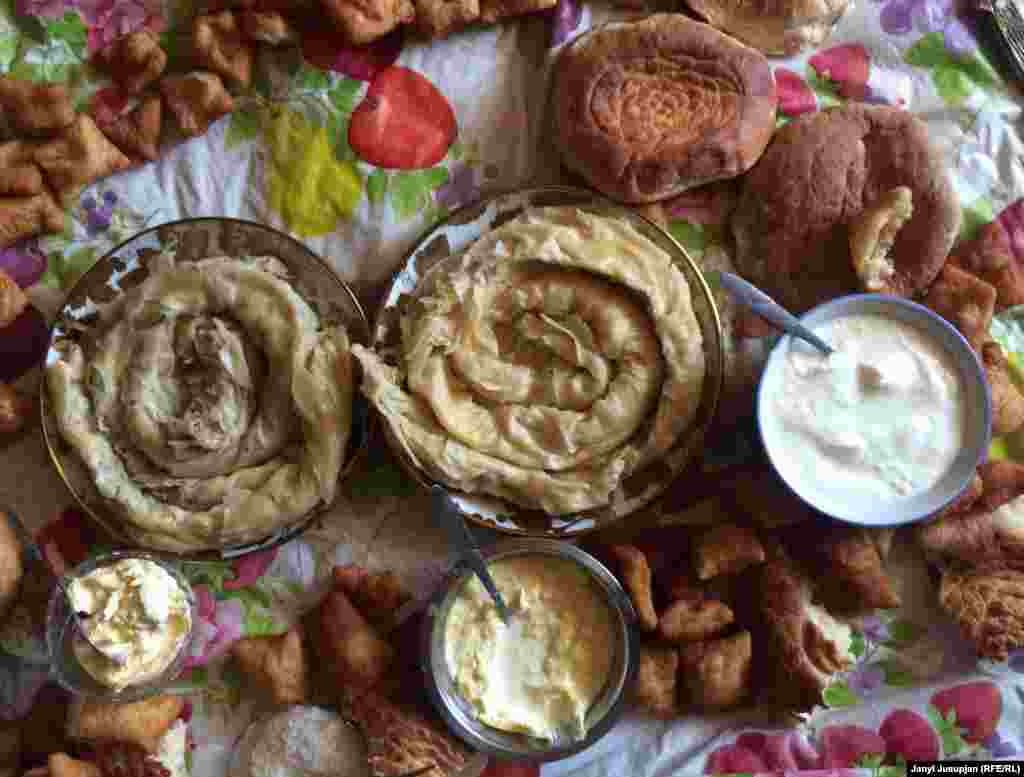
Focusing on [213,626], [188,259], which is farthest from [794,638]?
[188,259]

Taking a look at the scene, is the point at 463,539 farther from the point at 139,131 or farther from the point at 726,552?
the point at 139,131

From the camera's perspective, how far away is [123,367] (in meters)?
1.84

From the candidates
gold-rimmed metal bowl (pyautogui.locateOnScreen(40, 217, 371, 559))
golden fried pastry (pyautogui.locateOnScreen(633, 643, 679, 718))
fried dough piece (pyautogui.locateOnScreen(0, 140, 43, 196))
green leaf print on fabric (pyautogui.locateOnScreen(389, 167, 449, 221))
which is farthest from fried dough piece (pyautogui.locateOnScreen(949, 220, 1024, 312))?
fried dough piece (pyautogui.locateOnScreen(0, 140, 43, 196))

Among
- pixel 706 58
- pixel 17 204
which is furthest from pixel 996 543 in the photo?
pixel 17 204

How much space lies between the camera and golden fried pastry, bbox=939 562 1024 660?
1822 mm

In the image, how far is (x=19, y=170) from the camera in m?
1.90

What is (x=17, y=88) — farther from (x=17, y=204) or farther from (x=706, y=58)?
(x=706, y=58)

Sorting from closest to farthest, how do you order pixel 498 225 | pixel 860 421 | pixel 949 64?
pixel 860 421 → pixel 498 225 → pixel 949 64

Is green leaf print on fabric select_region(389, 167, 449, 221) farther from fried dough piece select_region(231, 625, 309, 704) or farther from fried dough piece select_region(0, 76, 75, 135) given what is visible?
fried dough piece select_region(231, 625, 309, 704)

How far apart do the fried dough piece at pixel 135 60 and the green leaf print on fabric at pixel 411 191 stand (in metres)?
0.53

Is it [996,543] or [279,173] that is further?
[279,173]

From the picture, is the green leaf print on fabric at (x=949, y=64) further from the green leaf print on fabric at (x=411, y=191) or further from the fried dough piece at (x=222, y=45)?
the fried dough piece at (x=222, y=45)

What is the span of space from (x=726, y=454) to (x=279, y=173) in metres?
1.06

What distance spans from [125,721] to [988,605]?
162 cm
